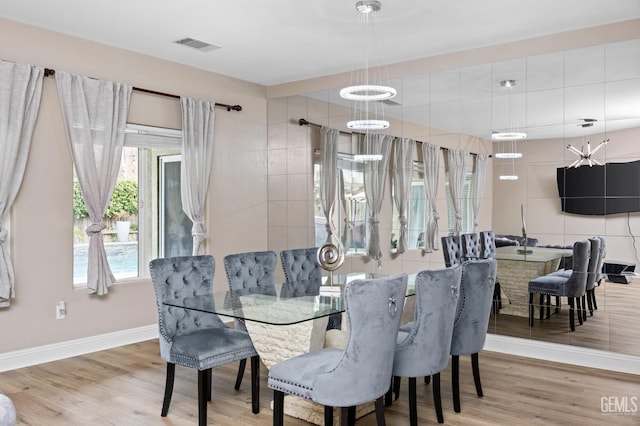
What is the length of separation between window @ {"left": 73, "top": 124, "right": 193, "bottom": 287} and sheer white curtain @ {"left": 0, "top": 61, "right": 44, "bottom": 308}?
58cm

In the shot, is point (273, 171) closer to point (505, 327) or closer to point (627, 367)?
point (505, 327)

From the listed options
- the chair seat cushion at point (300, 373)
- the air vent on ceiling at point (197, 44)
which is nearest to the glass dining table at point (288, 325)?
the chair seat cushion at point (300, 373)

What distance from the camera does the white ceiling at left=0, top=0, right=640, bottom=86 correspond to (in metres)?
4.11

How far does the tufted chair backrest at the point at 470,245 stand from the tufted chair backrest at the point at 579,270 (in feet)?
2.78

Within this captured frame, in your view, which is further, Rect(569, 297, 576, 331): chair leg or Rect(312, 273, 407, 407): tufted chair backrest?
Rect(569, 297, 576, 331): chair leg

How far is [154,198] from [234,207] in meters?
1.00

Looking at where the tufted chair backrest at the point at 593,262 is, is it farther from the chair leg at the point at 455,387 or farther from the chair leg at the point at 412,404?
the chair leg at the point at 412,404

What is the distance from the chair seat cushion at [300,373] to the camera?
272 centimetres

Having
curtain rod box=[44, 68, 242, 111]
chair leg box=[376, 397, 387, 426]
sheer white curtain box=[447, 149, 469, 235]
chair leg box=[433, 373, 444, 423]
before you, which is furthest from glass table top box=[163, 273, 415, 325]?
curtain rod box=[44, 68, 242, 111]

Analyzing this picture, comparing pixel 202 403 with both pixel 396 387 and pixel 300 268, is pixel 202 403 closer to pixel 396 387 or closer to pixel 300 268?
pixel 396 387

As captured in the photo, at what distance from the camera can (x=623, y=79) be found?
14.4 feet

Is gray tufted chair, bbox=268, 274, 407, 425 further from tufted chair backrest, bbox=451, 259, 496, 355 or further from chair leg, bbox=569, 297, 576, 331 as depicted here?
chair leg, bbox=569, 297, 576, 331

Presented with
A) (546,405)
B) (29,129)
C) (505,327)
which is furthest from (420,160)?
(29,129)

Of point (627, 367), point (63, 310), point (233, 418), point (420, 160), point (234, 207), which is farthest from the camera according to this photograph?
point (234, 207)
